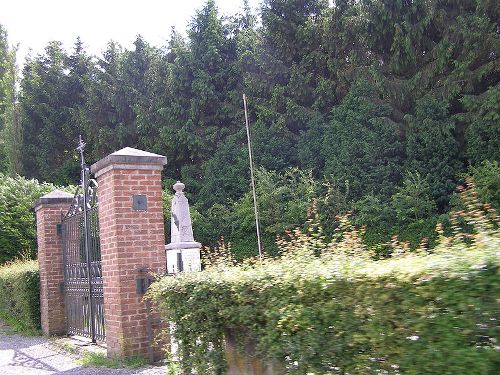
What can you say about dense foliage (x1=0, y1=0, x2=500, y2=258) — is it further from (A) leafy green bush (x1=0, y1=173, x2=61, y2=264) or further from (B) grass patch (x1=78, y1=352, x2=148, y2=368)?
(B) grass patch (x1=78, y1=352, x2=148, y2=368)

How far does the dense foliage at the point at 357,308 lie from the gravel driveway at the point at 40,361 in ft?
6.70

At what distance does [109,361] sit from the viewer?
23.3 feet

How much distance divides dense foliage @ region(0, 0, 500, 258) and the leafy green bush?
18.0 feet

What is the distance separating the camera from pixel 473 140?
17.1 meters

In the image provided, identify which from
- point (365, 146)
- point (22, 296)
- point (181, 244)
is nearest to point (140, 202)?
point (181, 244)

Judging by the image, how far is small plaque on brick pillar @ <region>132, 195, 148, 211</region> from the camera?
23.9 ft

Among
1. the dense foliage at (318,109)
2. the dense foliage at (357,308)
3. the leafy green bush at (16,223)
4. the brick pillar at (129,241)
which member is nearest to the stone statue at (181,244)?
the brick pillar at (129,241)

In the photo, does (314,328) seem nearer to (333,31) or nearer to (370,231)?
(370,231)

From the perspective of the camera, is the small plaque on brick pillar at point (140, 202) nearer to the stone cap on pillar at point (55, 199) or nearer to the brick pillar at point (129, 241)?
the brick pillar at point (129, 241)

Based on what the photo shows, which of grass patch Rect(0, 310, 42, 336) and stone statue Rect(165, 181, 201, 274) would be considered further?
grass patch Rect(0, 310, 42, 336)

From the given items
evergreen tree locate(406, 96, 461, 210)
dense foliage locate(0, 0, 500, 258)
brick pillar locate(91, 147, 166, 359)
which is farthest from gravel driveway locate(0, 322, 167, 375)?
evergreen tree locate(406, 96, 461, 210)

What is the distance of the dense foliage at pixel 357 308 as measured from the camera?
8.44ft

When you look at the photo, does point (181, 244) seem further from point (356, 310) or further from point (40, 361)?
point (356, 310)

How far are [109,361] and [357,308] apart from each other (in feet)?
15.7
